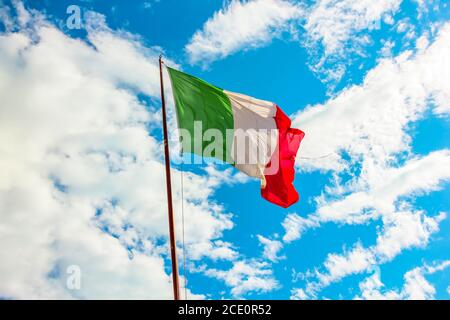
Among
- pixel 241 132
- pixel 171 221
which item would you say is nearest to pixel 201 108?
pixel 241 132

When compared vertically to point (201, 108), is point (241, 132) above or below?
below

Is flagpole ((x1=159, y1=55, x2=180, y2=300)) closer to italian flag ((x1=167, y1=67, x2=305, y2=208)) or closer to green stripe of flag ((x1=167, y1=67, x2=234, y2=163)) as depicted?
italian flag ((x1=167, y1=67, x2=305, y2=208))

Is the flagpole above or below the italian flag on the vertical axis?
below

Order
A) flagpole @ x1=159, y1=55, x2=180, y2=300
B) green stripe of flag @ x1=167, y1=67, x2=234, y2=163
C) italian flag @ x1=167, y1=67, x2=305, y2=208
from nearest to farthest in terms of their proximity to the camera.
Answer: flagpole @ x1=159, y1=55, x2=180, y2=300, green stripe of flag @ x1=167, y1=67, x2=234, y2=163, italian flag @ x1=167, y1=67, x2=305, y2=208

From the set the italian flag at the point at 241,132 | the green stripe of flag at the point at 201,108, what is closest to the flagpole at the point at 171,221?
the italian flag at the point at 241,132

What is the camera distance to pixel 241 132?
16906 millimetres

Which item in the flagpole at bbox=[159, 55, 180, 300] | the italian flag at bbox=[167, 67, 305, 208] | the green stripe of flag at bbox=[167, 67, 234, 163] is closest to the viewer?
the flagpole at bbox=[159, 55, 180, 300]

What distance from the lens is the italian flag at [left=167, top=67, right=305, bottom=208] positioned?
1530 centimetres

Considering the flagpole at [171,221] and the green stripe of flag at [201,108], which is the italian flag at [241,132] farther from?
the flagpole at [171,221]

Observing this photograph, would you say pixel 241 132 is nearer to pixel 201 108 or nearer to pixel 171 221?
pixel 201 108

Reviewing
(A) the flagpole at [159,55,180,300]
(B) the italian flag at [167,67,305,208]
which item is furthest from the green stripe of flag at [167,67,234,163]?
(A) the flagpole at [159,55,180,300]
